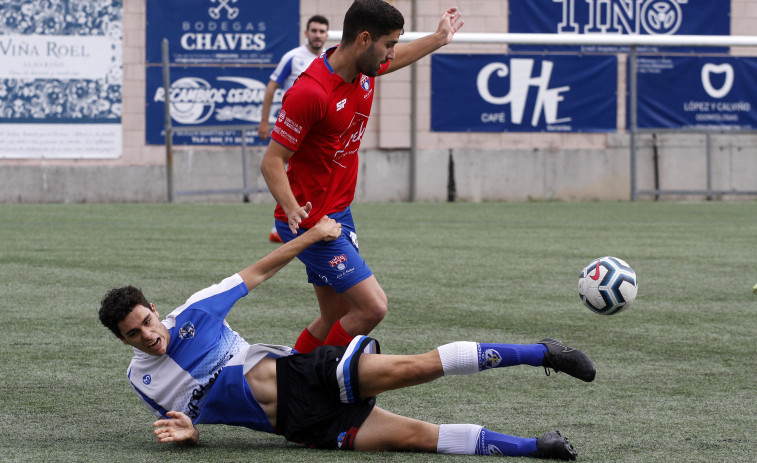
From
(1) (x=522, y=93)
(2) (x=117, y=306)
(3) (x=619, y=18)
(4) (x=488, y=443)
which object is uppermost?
(3) (x=619, y=18)

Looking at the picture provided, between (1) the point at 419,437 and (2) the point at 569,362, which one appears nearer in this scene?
(2) the point at 569,362

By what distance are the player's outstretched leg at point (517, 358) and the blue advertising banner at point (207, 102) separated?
16087 mm

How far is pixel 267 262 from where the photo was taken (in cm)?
459

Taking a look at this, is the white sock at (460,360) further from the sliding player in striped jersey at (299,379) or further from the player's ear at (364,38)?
the player's ear at (364,38)

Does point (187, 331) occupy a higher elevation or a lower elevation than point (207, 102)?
lower

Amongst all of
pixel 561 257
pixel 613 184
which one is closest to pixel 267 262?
pixel 561 257

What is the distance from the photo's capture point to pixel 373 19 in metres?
4.95

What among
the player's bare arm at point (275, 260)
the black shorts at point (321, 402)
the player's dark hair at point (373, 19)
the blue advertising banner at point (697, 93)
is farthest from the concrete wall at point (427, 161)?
the black shorts at point (321, 402)

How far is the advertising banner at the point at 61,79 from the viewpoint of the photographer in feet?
64.5

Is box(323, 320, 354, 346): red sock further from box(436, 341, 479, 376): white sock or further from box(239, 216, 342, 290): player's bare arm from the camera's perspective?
box(436, 341, 479, 376): white sock

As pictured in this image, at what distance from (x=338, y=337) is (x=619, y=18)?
17.2m

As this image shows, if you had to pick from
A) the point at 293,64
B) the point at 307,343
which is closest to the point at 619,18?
the point at 293,64

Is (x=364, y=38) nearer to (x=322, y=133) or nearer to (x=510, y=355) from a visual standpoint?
(x=322, y=133)

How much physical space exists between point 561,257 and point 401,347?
5113 millimetres
